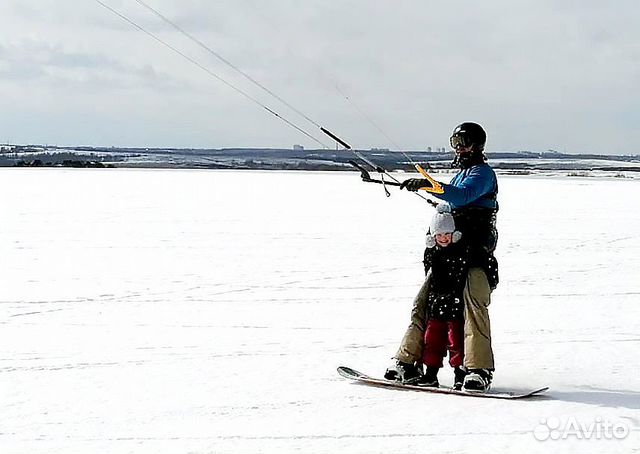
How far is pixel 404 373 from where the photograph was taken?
5465mm

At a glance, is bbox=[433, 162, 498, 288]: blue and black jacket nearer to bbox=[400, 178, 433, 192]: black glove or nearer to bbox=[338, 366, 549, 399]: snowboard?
bbox=[400, 178, 433, 192]: black glove

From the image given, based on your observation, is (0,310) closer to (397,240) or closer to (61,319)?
(61,319)

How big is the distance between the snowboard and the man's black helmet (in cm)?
152

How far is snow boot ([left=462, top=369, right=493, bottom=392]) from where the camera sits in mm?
5195

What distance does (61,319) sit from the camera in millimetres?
7539

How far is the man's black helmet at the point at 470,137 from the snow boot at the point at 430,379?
1435 millimetres

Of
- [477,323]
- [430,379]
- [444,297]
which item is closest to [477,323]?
[477,323]

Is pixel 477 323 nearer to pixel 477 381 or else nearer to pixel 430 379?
pixel 477 381

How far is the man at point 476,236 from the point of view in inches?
204

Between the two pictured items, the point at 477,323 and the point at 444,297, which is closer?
the point at 477,323

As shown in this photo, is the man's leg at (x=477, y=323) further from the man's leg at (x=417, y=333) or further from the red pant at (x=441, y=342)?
the man's leg at (x=417, y=333)

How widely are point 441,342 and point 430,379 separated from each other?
0.82ft

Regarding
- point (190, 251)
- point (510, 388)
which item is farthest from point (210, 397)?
point (190, 251)

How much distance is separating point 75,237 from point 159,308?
6420 mm
